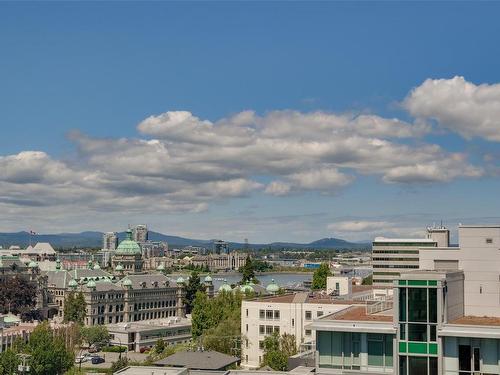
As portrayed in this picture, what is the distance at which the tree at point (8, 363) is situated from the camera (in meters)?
91.4

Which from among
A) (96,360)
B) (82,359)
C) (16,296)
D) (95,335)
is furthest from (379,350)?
(16,296)

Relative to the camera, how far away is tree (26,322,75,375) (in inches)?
3777

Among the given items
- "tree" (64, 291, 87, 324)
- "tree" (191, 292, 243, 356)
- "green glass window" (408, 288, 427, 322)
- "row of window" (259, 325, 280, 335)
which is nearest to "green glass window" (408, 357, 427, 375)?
"green glass window" (408, 288, 427, 322)

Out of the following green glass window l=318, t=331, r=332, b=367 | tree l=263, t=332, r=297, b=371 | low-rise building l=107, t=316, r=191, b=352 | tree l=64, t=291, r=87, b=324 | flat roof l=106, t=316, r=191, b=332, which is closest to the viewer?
green glass window l=318, t=331, r=332, b=367

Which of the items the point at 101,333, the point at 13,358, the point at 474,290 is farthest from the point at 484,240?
the point at 101,333

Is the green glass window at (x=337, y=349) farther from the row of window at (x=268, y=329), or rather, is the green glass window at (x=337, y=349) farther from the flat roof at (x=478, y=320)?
the row of window at (x=268, y=329)

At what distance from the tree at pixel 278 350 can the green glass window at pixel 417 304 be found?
40.9m

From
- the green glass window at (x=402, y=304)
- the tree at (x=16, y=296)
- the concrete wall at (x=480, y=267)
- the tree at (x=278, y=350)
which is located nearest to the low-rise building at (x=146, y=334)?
the tree at (x=16, y=296)

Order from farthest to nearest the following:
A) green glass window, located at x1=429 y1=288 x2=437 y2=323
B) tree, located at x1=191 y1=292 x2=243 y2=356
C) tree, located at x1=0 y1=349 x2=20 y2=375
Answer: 1. tree, located at x1=191 y1=292 x2=243 y2=356
2. tree, located at x1=0 y1=349 x2=20 y2=375
3. green glass window, located at x1=429 y1=288 x2=437 y2=323

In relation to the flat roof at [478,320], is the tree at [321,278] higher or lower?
lower

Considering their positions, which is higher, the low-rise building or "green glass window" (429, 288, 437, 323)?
"green glass window" (429, 288, 437, 323)

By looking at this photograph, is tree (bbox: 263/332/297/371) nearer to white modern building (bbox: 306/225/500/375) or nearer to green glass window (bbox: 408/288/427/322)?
white modern building (bbox: 306/225/500/375)

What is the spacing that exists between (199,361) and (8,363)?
4247 cm

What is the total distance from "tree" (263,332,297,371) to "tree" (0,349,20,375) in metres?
31.5
